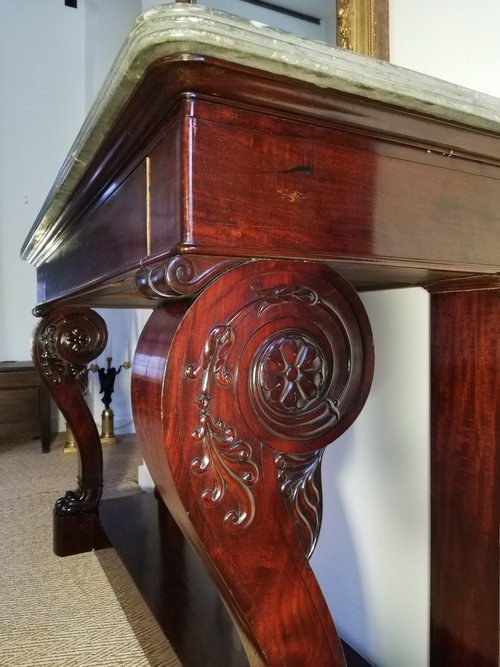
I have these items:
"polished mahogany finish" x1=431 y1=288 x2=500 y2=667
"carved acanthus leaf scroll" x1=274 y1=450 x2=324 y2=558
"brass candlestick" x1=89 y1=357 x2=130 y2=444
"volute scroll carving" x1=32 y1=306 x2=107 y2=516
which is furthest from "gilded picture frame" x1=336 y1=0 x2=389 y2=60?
"brass candlestick" x1=89 y1=357 x2=130 y2=444

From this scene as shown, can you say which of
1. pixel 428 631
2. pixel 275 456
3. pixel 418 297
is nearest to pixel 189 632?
pixel 428 631

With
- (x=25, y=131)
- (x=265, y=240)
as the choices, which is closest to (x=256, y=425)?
(x=265, y=240)

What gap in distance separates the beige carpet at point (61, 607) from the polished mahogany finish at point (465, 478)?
0.38 meters

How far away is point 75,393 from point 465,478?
3.42 ft

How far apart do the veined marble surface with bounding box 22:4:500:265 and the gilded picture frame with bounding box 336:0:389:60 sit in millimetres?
456

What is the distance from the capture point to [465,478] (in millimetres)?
625

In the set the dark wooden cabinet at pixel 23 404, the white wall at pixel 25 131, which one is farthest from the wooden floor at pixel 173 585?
the white wall at pixel 25 131

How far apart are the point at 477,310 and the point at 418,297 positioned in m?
0.13

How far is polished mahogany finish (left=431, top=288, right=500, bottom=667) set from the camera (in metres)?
0.59

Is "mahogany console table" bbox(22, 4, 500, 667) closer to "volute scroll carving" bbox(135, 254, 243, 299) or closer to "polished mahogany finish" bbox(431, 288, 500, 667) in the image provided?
"volute scroll carving" bbox(135, 254, 243, 299)

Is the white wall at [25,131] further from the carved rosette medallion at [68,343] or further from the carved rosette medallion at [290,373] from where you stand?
the carved rosette medallion at [290,373]

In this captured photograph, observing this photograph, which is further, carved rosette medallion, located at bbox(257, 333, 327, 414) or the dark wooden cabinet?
the dark wooden cabinet

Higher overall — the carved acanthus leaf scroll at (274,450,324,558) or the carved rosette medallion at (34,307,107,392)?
the carved rosette medallion at (34,307,107,392)

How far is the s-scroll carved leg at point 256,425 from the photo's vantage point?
Result: 378mm
